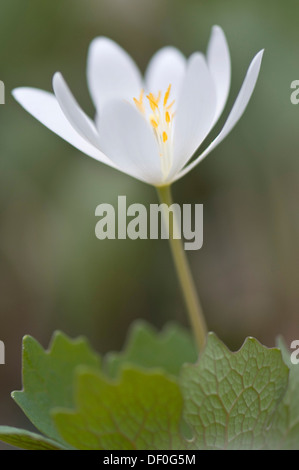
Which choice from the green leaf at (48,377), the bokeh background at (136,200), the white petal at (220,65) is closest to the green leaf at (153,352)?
the green leaf at (48,377)

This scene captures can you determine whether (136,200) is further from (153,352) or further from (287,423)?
(287,423)

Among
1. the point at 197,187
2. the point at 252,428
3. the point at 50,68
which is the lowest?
the point at 252,428

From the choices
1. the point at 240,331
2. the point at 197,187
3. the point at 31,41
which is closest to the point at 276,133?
the point at 197,187

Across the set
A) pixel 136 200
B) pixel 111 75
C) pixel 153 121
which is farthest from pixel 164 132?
pixel 136 200

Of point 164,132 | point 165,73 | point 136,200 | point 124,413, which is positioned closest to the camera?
point 124,413

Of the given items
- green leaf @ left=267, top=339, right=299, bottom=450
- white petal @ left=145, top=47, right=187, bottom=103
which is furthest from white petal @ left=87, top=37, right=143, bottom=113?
green leaf @ left=267, top=339, right=299, bottom=450

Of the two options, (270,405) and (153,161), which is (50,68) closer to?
(153,161)
